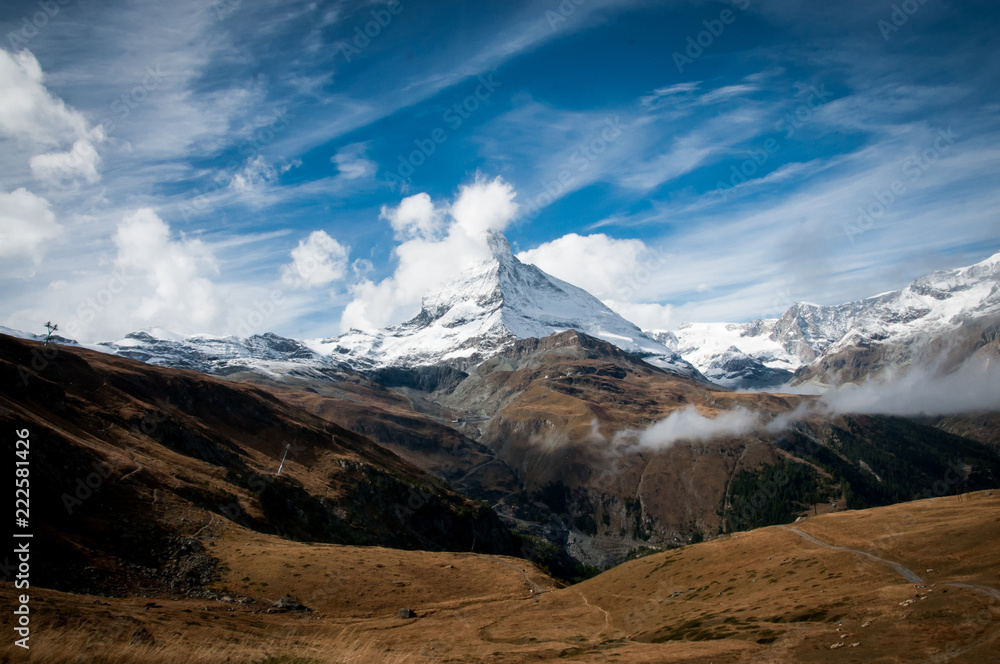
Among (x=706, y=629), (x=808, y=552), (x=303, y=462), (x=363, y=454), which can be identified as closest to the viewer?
(x=706, y=629)

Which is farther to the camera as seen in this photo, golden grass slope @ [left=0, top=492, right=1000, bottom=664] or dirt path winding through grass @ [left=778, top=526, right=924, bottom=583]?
dirt path winding through grass @ [left=778, top=526, right=924, bottom=583]

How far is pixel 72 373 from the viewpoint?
94.4m

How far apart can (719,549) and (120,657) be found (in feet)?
226

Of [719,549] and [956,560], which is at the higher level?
[956,560]

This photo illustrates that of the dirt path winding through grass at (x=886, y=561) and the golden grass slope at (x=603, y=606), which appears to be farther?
the dirt path winding through grass at (x=886, y=561)

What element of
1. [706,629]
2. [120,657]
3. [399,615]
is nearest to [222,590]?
[399,615]

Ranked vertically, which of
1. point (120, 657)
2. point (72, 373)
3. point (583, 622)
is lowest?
point (583, 622)

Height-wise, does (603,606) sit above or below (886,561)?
below

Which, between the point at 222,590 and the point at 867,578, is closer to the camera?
the point at 867,578

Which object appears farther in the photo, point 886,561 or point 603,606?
point 603,606

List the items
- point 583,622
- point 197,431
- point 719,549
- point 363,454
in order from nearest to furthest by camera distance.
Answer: point 583,622 → point 719,549 → point 197,431 → point 363,454

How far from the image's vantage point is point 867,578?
46.2 metres

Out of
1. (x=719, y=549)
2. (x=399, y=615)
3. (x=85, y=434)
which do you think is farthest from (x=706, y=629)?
(x=85, y=434)

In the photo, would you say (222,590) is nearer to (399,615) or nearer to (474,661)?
(399,615)
